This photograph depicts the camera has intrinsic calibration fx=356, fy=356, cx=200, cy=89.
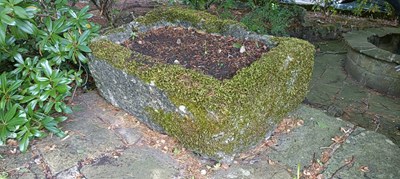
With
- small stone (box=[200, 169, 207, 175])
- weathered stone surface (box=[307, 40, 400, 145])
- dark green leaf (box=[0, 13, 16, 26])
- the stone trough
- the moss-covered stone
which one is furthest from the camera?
weathered stone surface (box=[307, 40, 400, 145])

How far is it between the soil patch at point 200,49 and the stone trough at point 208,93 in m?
0.09

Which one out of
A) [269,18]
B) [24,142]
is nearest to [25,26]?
[24,142]

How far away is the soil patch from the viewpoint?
191cm

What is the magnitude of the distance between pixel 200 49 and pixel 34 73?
3.02 ft

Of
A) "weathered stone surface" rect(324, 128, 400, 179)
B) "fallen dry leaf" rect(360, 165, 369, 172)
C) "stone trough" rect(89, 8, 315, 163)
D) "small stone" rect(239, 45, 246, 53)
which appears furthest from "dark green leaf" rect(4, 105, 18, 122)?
"fallen dry leaf" rect(360, 165, 369, 172)

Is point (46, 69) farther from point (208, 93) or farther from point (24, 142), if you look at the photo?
point (208, 93)

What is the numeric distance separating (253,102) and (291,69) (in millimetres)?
377

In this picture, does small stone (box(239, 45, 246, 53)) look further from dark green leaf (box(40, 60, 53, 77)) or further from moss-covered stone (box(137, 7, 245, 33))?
dark green leaf (box(40, 60, 53, 77))

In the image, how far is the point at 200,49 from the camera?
2102 mm

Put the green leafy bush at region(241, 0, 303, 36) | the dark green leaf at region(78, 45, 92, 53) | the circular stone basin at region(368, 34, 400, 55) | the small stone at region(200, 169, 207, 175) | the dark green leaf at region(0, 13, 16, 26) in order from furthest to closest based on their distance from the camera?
the circular stone basin at region(368, 34, 400, 55)
the green leafy bush at region(241, 0, 303, 36)
the dark green leaf at region(78, 45, 92, 53)
the small stone at region(200, 169, 207, 175)
the dark green leaf at region(0, 13, 16, 26)

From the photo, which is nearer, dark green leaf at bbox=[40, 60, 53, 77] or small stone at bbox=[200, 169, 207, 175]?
small stone at bbox=[200, 169, 207, 175]

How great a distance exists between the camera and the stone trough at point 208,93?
5.31 feet

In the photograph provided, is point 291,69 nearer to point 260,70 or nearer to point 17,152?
point 260,70

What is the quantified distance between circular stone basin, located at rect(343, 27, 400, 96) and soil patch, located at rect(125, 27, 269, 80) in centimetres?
196
